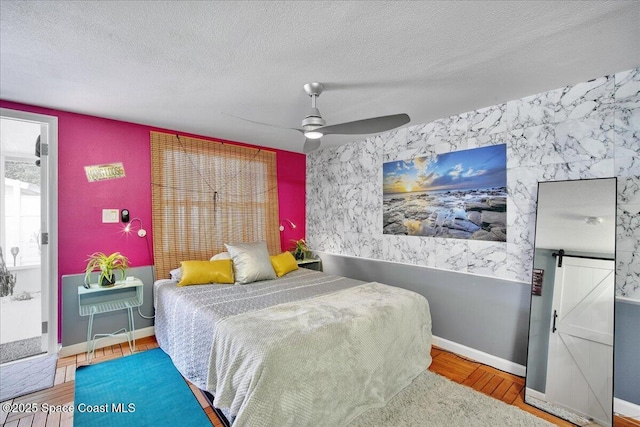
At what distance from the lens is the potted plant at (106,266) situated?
291 centimetres

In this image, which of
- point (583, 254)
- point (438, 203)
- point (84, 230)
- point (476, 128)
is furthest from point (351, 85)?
point (84, 230)

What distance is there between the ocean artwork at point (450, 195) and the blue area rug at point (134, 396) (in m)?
2.76

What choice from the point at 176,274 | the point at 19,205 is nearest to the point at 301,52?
the point at 176,274

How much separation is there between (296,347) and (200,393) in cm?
117

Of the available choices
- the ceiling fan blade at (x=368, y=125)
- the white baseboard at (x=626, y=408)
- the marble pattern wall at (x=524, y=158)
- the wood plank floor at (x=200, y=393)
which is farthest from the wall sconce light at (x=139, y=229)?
the white baseboard at (x=626, y=408)

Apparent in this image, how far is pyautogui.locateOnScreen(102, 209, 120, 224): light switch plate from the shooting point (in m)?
3.18

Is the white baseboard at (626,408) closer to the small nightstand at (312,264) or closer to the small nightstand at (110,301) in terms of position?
the small nightstand at (312,264)

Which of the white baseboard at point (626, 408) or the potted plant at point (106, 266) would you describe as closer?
the white baseboard at point (626, 408)

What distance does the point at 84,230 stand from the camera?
120 inches

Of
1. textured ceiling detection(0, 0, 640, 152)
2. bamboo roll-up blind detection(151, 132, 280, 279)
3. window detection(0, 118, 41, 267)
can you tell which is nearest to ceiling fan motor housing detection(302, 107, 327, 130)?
textured ceiling detection(0, 0, 640, 152)

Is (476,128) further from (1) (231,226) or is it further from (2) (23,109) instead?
(2) (23,109)

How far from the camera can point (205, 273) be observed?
3.16 meters

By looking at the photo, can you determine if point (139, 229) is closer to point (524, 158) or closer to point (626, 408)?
point (524, 158)

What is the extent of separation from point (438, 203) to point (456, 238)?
43cm
